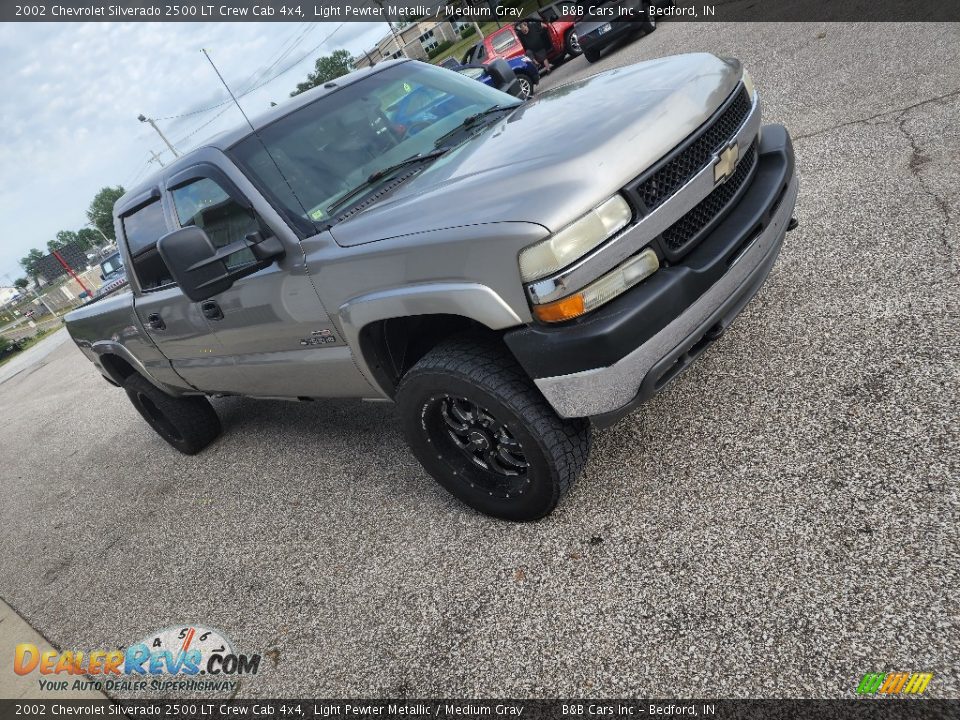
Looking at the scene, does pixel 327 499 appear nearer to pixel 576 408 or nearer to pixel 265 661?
pixel 265 661

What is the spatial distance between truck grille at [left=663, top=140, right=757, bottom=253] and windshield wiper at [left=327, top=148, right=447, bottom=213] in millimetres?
1185

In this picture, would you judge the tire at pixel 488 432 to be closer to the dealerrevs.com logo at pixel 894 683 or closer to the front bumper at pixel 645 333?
the front bumper at pixel 645 333

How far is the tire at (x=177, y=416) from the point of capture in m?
4.64

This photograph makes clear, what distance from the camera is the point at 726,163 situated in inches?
92.0

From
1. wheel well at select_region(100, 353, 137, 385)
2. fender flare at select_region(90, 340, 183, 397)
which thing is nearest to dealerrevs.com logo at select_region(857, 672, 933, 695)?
fender flare at select_region(90, 340, 183, 397)

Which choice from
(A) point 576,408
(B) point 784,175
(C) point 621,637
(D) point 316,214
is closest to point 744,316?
(B) point 784,175

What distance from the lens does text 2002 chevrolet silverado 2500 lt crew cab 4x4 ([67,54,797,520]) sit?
6.59 ft

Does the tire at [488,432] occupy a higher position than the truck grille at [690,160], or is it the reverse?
the truck grille at [690,160]

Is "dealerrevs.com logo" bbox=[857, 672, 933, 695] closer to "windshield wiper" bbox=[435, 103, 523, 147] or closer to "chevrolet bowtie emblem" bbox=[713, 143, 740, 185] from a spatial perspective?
"chevrolet bowtie emblem" bbox=[713, 143, 740, 185]

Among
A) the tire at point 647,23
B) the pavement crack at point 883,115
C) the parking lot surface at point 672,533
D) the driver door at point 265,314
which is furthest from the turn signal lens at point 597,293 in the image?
the tire at point 647,23

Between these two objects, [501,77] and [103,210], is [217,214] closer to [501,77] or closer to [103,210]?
[501,77]

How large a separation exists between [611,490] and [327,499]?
169 centimetres

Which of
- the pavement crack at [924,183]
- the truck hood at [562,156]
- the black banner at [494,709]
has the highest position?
the truck hood at [562,156]

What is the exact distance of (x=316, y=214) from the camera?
8.82ft
